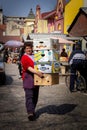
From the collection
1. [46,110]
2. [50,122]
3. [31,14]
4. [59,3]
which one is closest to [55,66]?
[50,122]

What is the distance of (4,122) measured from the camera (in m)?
8.31

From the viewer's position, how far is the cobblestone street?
26.3ft

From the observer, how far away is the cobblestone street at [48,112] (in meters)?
8.02

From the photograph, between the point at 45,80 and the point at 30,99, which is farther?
the point at 30,99

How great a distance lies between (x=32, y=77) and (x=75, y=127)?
1.52 metres

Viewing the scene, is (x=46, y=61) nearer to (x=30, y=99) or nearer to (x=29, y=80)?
(x=29, y=80)

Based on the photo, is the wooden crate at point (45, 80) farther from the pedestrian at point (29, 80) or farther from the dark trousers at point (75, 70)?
the dark trousers at point (75, 70)

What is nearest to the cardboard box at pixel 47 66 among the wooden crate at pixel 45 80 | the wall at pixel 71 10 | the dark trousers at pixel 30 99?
the wooden crate at pixel 45 80

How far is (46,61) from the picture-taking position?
27.2 feet

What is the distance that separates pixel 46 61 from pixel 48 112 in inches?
71.0

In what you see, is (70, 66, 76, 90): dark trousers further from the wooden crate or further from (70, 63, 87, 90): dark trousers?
the wooden crate

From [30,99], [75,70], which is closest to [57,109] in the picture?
[30,99]

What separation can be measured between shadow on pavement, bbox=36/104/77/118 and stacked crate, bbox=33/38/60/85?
44.5 inches

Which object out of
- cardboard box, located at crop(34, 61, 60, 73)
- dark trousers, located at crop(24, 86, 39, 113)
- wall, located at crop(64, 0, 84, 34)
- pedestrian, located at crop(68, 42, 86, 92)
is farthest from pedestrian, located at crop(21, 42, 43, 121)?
wall, located at crop(64, 0, 84, 34)
